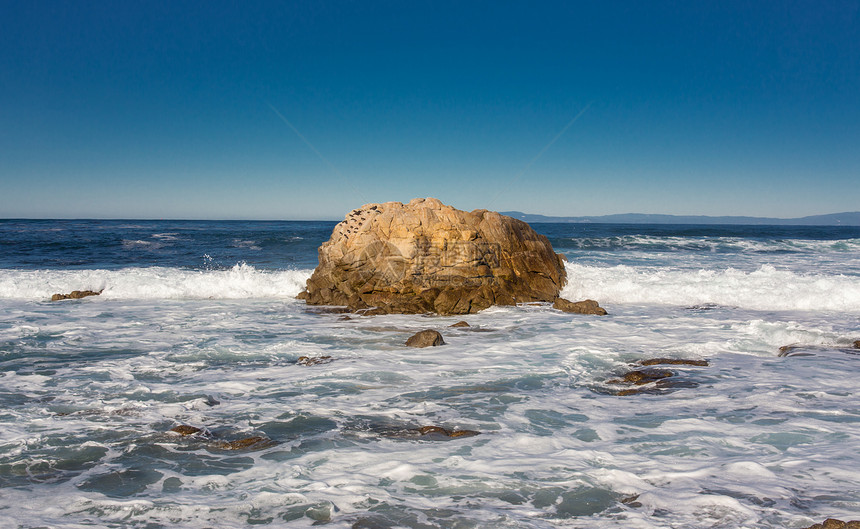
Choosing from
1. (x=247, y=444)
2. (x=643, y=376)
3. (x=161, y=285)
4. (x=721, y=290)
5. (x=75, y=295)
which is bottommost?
(x=247, y=444)

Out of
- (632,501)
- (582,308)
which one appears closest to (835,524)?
(632,501)

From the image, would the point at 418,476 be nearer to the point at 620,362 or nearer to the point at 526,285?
the point at 620,362

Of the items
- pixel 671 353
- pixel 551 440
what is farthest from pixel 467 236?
pixel 551 440

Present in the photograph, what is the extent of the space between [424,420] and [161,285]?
1184 centimetres

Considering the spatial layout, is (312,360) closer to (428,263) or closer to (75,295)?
(428,263)

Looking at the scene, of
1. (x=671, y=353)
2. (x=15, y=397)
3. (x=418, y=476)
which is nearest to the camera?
(x=418, y=476)

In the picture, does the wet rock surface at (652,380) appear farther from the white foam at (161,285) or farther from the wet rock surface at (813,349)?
the white foam at (161,285)

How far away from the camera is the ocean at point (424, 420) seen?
365cm

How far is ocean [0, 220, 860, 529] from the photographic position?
365cm

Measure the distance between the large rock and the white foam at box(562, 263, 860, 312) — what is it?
144cm

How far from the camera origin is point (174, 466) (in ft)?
14.1

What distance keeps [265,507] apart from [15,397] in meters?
4.37

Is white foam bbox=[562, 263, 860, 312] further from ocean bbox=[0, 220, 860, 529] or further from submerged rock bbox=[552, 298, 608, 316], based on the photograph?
submerged rock bbox=[552, 298, 608, 316]

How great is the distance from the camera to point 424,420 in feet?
17.5
